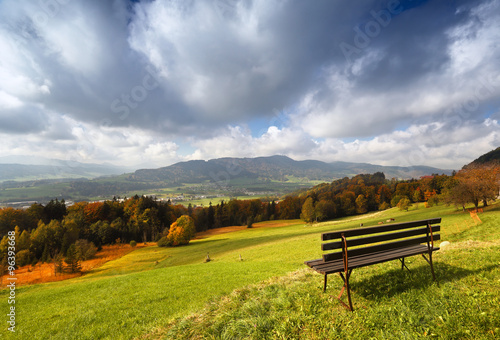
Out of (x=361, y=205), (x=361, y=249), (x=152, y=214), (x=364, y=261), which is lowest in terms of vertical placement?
(x=361, y=205)

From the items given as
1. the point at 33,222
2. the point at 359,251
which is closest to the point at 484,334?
the point at 359,251

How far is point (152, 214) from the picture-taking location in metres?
70.6

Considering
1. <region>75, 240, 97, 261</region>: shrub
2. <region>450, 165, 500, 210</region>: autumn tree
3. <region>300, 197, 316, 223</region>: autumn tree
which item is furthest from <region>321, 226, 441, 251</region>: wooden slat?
<region>300, 197, 316, 223</region>: autumn tree

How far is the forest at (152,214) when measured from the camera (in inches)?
1373

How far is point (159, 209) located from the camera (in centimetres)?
7812

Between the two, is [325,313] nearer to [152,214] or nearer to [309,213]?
[309,213]

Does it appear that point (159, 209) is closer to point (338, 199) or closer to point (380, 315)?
point (338, 199)

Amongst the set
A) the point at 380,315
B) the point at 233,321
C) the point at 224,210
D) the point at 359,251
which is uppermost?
the point at 359,251

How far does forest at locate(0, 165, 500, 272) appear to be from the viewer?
34.9 meters

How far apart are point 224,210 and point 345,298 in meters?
85.8

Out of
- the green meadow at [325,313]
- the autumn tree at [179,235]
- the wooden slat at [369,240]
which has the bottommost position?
the autumn tree at [179,235]

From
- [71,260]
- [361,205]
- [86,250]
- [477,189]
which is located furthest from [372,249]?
[361,205]

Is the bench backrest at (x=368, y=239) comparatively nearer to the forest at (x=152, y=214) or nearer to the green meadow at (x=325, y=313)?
the green meadow at (x=325, y=313)

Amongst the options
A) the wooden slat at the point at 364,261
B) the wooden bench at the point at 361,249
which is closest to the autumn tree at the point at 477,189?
the wooden bench at the point at 361,249
